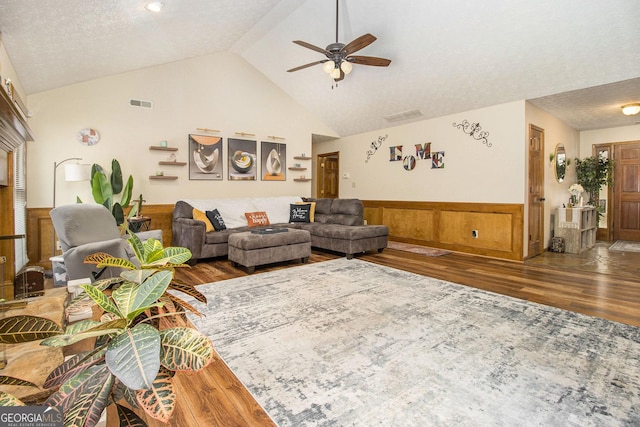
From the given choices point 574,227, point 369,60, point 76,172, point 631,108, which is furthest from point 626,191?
point 76,172

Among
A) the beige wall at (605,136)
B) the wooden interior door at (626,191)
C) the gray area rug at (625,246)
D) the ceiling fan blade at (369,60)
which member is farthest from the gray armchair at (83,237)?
the wooden interior door at (626,191)

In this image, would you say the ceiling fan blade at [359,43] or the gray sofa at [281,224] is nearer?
the ceiling fan blade at [359,43]

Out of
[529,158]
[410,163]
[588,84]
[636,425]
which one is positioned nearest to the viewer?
[636,425]

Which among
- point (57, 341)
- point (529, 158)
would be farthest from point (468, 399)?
point (529, 158)

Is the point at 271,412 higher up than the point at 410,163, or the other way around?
the point at 410,163

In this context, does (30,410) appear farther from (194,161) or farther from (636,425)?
(194,161)

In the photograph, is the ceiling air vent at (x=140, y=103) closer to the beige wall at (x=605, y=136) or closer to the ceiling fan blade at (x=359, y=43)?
the ceiling fan blade at (x=359, y=43)

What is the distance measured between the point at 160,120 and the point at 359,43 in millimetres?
3611

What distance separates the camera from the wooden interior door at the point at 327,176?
8578 mm

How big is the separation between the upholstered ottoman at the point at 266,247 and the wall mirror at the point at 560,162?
15.5 feet

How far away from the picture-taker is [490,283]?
369 cm

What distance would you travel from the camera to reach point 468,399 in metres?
1.63

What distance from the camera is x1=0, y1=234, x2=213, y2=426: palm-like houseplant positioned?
47cm

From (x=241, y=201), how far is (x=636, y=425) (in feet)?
17.6
